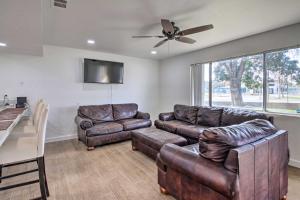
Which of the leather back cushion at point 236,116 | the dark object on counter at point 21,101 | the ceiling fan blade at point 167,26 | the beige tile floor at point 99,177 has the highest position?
the ceiling fan blade at point 167,26

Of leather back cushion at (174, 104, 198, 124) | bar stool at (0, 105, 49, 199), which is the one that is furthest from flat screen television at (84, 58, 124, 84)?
bar stool at (0, 105, 49, 199)

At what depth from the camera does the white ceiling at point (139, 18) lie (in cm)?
234

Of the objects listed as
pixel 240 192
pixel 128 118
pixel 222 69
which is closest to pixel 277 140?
pixel 240 192

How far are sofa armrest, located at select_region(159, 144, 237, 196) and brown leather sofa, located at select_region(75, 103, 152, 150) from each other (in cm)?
236

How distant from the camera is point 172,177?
190cm

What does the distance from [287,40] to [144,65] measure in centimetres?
405

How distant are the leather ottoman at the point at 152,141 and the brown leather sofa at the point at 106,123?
2.17 ft

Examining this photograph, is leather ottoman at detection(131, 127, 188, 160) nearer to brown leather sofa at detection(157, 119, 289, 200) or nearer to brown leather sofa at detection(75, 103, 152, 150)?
brown leather sofa at detection(75, 103, 152, 150)

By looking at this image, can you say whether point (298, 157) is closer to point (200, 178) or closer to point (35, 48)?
point (200, 178)

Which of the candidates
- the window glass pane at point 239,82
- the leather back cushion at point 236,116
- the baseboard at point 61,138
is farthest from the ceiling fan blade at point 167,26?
the baseboard at point 61,138

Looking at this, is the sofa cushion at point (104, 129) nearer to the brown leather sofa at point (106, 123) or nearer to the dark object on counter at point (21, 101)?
the brown leather sofa at point (106, 123)

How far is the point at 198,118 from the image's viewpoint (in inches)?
165

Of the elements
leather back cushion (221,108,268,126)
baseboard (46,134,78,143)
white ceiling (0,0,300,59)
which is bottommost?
baseboard (46,134,78,143)

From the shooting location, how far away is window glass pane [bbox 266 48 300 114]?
318 cm
